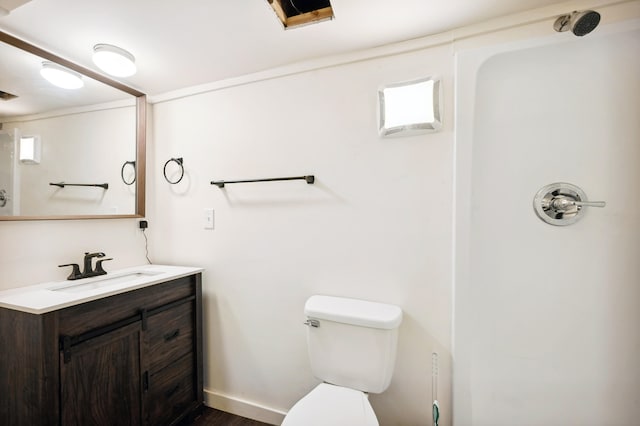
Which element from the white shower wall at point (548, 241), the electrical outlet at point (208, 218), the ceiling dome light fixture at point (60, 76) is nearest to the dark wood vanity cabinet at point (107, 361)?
the electrical outlet at point (208, 218)

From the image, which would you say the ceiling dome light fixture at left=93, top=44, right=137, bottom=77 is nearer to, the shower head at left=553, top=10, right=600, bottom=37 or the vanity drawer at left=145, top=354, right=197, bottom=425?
the vanity drawer at left=145, top=354, right=197, bottom=425

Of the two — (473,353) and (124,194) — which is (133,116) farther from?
(473,353)

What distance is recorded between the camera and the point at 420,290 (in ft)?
4.22

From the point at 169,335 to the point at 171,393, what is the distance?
1.05 ft

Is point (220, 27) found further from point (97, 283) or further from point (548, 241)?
point (548, 241)

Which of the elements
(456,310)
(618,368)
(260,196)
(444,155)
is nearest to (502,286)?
(456,310)

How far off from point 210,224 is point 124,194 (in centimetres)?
Answer: 60

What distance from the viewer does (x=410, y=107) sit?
50.1 inches

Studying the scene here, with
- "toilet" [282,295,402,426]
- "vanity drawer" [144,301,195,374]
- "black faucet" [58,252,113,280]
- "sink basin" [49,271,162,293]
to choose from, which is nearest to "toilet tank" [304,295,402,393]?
"toilet" [282,295,402,426]

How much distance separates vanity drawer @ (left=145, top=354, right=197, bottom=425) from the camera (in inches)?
53.4

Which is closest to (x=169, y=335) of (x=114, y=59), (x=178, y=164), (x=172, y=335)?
(x=172, y=335)

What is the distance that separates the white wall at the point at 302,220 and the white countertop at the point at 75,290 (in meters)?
0.22

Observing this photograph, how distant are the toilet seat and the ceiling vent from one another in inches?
64.5

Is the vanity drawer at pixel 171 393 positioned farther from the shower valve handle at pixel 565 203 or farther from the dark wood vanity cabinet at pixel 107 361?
the shower valve handle at pixel 565 203
